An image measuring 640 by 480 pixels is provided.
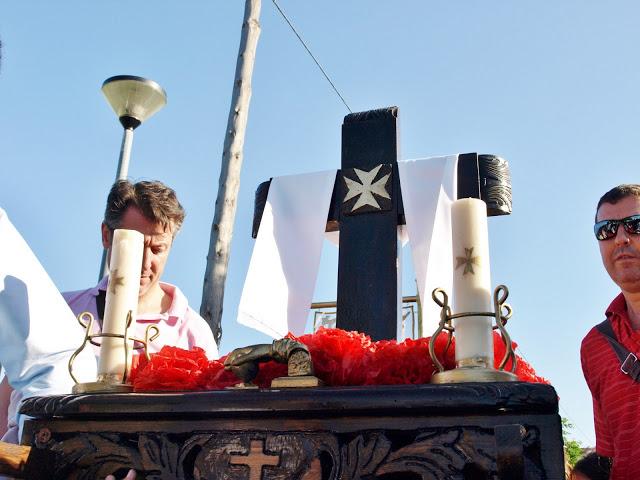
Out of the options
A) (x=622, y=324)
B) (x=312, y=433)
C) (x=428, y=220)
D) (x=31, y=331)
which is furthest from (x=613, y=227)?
(x=31, y=331)

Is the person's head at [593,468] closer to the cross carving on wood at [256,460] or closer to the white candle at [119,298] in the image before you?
the cross carving on wood at [256,460]

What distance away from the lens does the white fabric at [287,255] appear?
2639mm

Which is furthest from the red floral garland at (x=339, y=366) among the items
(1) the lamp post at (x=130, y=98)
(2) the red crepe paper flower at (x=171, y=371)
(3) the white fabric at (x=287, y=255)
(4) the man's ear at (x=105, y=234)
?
(1) the lamp post at (x=130, y=98)

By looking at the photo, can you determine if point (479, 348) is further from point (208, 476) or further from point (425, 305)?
point (425, 305)

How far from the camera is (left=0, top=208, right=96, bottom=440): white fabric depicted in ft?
4.93

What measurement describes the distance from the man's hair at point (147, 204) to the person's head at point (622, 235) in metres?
1.31

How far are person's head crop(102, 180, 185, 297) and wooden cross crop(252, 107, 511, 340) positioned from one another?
627 millimetres

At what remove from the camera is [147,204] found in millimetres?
2172

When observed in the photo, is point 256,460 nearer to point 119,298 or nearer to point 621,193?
point 119,298

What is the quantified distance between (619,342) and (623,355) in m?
0.07

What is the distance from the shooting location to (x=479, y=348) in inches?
46.5

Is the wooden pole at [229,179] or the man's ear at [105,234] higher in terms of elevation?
the wooden pole at [229,179]

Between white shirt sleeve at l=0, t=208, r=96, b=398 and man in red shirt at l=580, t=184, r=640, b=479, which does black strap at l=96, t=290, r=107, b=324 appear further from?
man in red shirt at l=580, t=184, r=640, b=479

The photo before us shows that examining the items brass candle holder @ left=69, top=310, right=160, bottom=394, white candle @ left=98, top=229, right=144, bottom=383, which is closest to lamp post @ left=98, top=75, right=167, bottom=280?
white candle @ left=98, top=229, right=144, bottom=383
